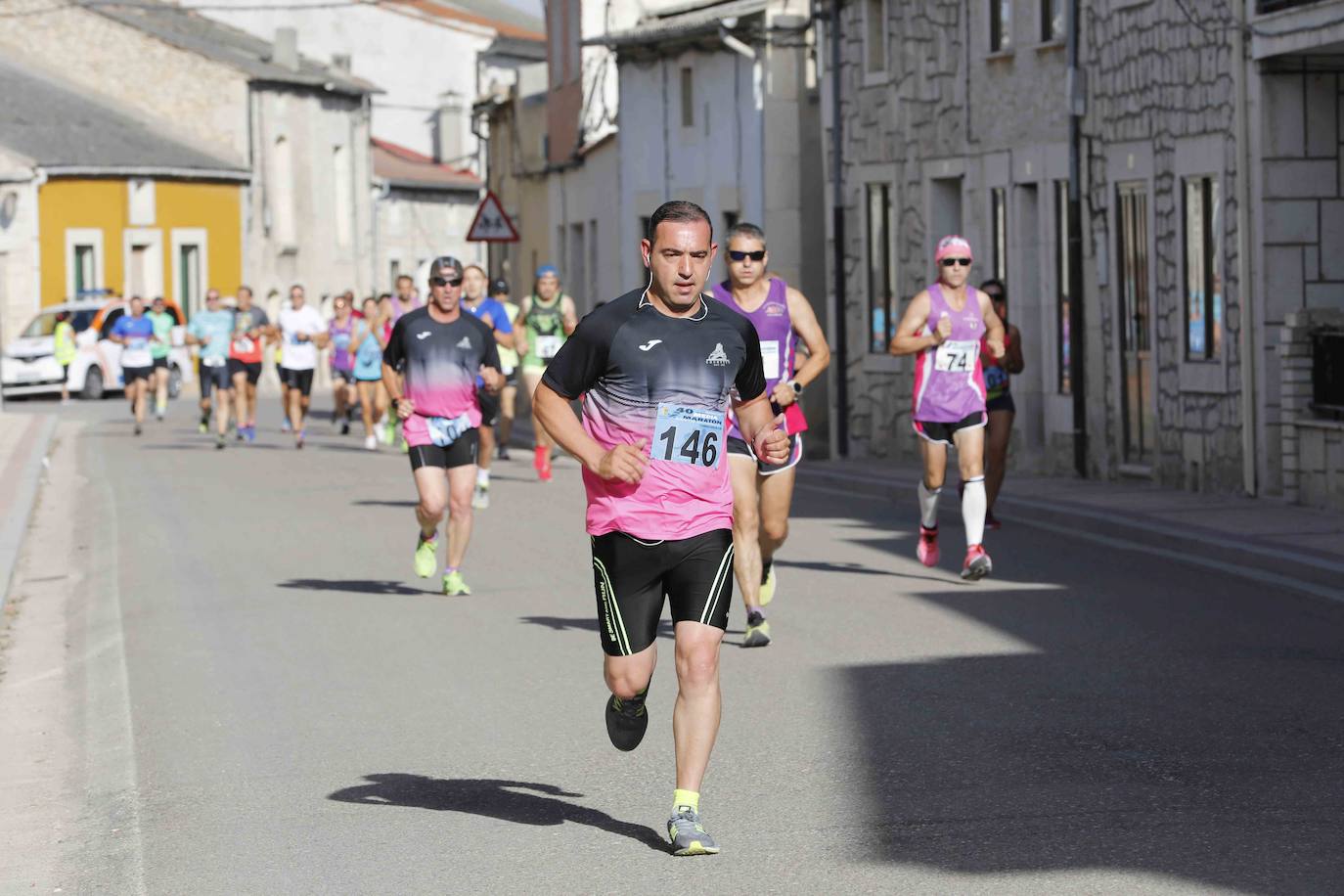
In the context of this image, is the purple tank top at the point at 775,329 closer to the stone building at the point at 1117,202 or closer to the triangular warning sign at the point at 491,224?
the stone building at the point at 1117,202

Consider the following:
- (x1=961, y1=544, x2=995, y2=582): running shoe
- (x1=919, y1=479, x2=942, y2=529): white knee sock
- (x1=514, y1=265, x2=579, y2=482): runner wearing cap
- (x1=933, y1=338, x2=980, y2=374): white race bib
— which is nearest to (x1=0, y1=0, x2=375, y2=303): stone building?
(x1=514, y1=265, x2=579, y2=482): runner wearing cap

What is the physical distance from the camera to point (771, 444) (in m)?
6.93

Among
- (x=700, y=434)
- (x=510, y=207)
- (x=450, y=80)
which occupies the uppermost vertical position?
(x=450, y=80)

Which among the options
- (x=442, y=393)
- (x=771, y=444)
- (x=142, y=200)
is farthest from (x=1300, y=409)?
(x=142, y=200)

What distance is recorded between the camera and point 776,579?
45.6ft

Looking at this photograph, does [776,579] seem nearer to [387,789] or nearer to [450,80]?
[387,789]

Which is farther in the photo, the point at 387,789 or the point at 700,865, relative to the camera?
the point at 387,789

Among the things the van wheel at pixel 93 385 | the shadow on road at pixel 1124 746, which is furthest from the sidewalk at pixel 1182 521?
the van wheel at pixel 93 385

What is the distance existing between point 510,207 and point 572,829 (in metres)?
40.2

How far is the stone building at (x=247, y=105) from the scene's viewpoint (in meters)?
62.4

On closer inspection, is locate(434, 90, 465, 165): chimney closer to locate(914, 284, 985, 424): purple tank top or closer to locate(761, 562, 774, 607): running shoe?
locate(914, 284, 985, 424): purple tank top

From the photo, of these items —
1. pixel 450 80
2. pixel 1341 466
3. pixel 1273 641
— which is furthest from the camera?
pixel 450 80

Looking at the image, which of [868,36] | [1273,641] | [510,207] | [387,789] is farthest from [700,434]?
[510,207]

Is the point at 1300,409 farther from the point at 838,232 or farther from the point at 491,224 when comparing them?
the point at 491,224
